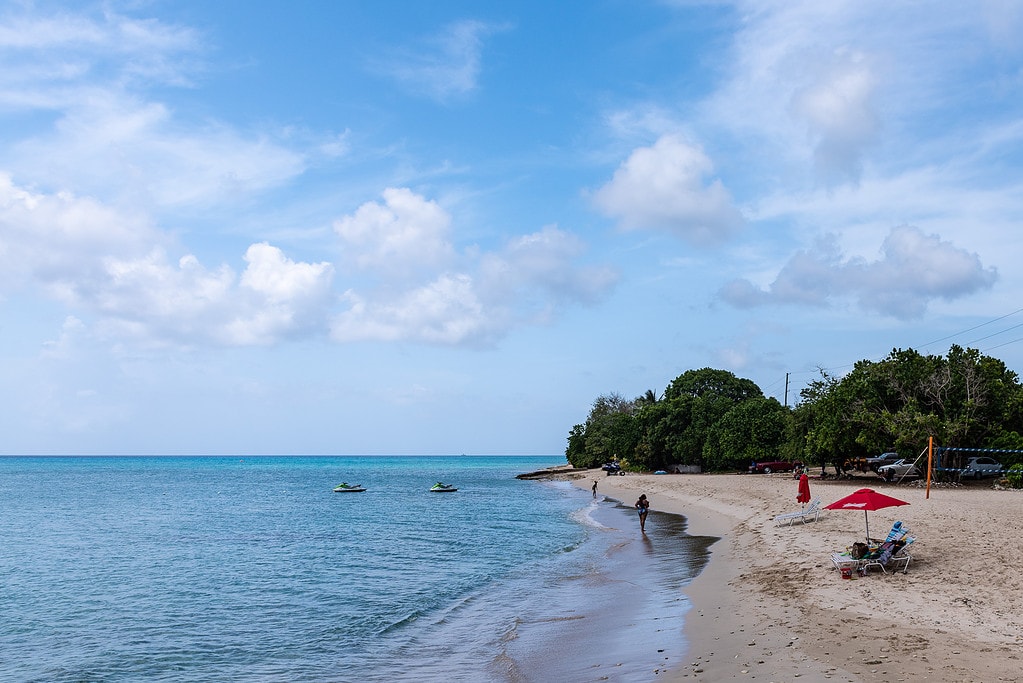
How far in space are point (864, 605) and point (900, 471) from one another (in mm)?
37824

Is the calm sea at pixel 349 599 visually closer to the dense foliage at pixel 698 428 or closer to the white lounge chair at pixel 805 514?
the white lounge chair at pixel 805 514

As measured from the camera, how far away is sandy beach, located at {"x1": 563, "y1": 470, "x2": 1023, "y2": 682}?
11766 millimetres

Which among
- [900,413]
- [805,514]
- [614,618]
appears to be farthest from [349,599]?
[900,413]

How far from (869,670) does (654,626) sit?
5.98 meters

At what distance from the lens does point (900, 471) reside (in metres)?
49.0

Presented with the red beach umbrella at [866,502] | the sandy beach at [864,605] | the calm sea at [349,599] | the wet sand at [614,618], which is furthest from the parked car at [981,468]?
the red beach umbrella at [866,502]

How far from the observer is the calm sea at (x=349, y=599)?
16.1 meters

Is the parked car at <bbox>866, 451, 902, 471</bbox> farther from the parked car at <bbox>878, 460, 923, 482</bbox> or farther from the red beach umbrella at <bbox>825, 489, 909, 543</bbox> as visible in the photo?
the red beach umbrella at <bbox>825, 489, 909, 543</bbox>

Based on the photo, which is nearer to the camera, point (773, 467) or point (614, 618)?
point (614, 618)

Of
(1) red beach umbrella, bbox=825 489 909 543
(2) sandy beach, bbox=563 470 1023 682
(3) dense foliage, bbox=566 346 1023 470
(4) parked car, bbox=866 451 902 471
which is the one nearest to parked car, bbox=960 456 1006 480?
(3) dense foliage, bbox=566 346 1023 470

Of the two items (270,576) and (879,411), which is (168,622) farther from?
(879,411)

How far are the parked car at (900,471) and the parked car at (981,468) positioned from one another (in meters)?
2.61

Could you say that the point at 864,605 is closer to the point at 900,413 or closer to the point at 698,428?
the point at 900,413

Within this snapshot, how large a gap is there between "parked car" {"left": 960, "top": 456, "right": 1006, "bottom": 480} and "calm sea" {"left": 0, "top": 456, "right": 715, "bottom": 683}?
706 inches
